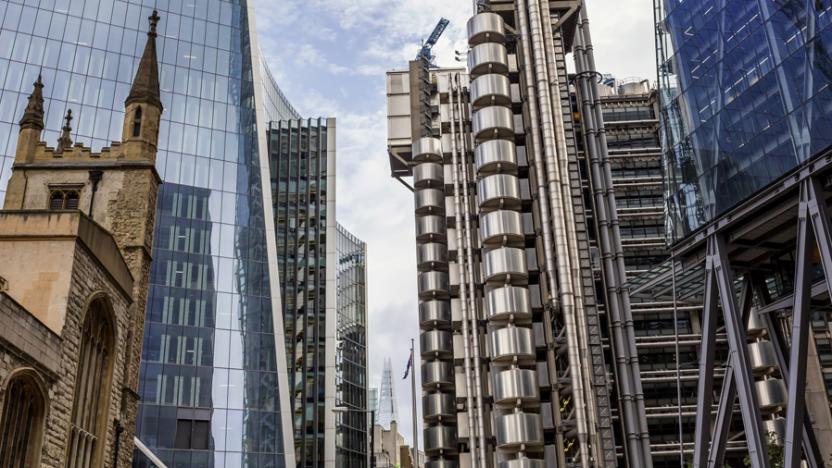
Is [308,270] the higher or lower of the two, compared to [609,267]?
higher

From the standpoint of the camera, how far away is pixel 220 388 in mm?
56156

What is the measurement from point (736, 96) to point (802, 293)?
724cm

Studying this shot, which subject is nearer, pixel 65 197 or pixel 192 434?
pixel 65 197

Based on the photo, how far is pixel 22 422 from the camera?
21016 millimetres

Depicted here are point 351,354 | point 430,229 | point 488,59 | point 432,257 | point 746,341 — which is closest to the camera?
point 746,341

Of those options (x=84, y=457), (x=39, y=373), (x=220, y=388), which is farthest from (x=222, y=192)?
(x=39, y=373)

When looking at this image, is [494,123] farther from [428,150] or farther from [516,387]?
[516,387]

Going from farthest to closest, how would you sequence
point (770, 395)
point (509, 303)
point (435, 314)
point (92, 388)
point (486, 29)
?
1. point (435, 314)
2. point (486, 29)
3. point (770, 395)
4. point (509, 303)
5. point (92, 388)

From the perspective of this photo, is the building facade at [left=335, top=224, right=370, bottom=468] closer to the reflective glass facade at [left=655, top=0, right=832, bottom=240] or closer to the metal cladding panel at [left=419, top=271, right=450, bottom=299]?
the metal cladding panel at [left=419, top=271, right=450, bottom=299]

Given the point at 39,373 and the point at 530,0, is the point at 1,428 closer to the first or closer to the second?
the point at 39,373

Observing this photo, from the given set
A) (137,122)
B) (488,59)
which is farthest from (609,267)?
(137,122)

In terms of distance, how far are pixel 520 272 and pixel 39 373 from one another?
106 ft

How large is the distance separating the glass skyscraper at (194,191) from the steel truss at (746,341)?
123ft

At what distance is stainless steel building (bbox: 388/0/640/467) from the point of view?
47.1 meters
